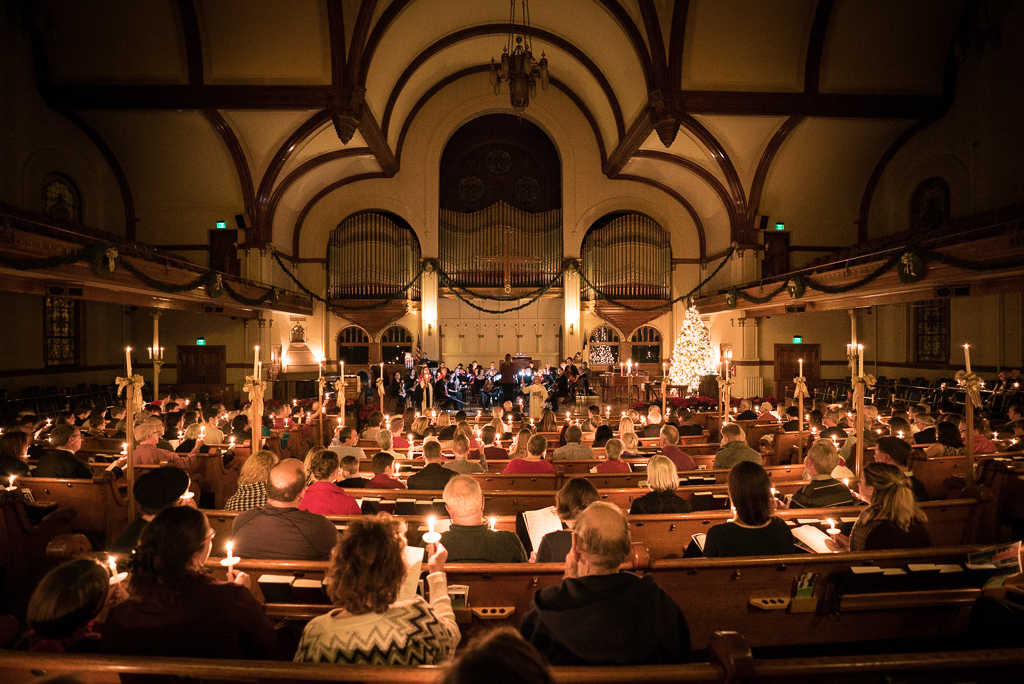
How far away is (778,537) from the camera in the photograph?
2908 millimetres

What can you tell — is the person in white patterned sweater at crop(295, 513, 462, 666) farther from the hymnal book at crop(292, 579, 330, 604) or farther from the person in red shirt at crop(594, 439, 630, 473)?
the person in red shirt at crop(594, 439, 630, 473)

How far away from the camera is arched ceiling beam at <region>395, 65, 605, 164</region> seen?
61.7 feet

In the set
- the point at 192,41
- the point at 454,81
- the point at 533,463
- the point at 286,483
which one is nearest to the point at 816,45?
the point at 454,81

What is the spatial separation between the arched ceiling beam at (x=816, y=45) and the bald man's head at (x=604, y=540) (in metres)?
14.7

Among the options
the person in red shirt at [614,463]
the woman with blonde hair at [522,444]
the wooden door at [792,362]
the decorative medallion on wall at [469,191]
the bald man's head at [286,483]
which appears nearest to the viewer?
the bald man's head at [286,483]

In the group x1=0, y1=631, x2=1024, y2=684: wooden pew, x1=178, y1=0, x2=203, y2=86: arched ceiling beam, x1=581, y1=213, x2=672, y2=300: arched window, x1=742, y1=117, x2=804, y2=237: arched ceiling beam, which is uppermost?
x1=178, y1=0, x2=203, y2=86: arched ceiling beam

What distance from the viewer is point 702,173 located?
659 inches

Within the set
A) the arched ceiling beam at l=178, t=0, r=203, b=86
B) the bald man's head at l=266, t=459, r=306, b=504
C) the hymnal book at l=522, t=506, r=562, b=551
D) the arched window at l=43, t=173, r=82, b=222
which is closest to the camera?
the bald man's head at l=266, t=459, r=306, b=504

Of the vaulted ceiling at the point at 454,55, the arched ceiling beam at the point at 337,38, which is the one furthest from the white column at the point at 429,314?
the arched ceiling beam at the point at 337,38

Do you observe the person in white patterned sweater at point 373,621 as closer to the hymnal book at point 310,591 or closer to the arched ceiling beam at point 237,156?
the hymnal book at point 310,591

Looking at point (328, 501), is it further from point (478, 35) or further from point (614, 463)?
point (478, 35)

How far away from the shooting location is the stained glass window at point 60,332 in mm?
13730

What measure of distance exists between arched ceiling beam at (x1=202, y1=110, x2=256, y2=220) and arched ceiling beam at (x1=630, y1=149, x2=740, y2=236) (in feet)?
38.0

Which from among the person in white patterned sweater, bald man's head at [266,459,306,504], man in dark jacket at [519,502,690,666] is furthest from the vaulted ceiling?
man in dark jacket at [519,502,690,666]
